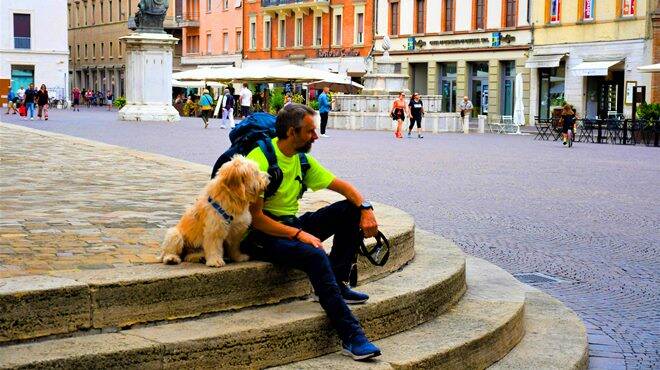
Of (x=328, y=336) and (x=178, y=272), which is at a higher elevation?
(x=178, y=272)

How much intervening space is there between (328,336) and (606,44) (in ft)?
133

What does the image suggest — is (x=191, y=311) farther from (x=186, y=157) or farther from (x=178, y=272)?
(x=186, y=157)

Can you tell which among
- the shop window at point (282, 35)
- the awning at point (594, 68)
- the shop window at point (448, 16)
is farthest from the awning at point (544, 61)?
the shop window at point (282, 35)

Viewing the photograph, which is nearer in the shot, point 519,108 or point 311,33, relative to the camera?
point 519,108

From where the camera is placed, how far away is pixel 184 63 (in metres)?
81.0

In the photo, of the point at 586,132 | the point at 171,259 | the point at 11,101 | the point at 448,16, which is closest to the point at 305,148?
the point at 171,259

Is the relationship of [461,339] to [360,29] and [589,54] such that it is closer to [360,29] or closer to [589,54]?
[589,54]

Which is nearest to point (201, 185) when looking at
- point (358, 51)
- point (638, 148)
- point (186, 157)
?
point (186, 157)

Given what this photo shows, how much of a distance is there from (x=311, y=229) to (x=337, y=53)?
56.6 meters

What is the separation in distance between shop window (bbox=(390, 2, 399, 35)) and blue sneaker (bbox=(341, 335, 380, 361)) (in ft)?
174

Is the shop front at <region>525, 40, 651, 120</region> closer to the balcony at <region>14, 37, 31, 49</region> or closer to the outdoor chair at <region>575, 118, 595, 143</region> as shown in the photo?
the outdoor chair at <region>575, 118, 595, 143</region>

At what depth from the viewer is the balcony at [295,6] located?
2491 inches

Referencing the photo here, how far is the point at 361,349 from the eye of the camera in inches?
220

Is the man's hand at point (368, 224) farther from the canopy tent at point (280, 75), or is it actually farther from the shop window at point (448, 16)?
the shop window at point (448, 16)
